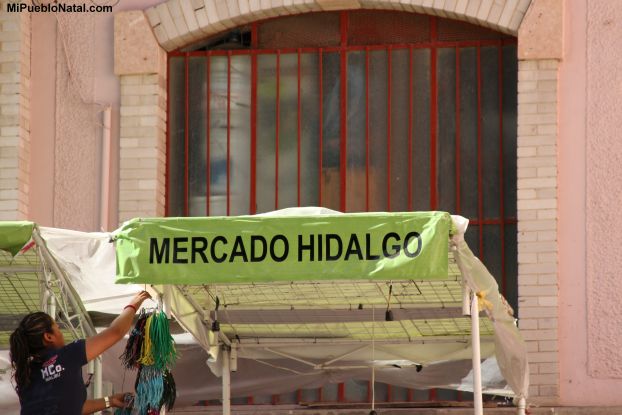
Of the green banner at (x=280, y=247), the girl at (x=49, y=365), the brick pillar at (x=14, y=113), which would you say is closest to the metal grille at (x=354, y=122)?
the brick pillar at (x=14, y=113)

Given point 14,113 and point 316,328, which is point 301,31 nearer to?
point 14,113

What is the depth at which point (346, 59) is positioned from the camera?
46.2 feet

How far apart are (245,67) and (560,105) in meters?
3.07

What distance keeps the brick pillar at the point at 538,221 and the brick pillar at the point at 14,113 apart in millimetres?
4692

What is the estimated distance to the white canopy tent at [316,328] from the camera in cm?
1070

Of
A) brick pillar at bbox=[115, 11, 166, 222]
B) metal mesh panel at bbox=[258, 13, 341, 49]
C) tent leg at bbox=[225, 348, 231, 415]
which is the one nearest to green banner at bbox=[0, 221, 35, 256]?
tent leg at bbox=[225, 348, 231, 415]

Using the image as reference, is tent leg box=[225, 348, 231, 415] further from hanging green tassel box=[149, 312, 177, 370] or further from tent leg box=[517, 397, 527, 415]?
tent leg box=[517, 397, 527, 415]

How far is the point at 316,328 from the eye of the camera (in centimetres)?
1162

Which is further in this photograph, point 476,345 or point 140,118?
point 140,118

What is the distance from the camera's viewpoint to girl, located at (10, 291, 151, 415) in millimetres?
8727

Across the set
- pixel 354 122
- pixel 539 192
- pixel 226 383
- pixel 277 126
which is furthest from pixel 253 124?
pixel 226 383

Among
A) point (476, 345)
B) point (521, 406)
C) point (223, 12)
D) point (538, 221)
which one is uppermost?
point (223, 12)

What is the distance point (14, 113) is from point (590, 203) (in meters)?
5.47

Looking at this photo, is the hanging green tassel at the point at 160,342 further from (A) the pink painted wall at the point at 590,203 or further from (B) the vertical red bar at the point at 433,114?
(B) the vertical red bar at the point at 433,114
